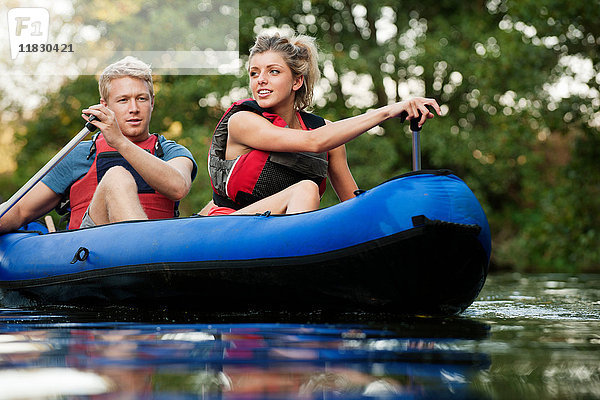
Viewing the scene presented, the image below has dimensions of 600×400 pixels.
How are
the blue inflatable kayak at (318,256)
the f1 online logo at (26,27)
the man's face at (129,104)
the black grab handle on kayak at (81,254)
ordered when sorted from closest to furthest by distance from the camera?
the blue inflatable kayak at (318,256), the black grab handle on kayak at (81,254), the man's face at (129,104), the f1 online logo at (26,27)

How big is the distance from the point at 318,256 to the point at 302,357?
108cm

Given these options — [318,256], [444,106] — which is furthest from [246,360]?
[444,106]

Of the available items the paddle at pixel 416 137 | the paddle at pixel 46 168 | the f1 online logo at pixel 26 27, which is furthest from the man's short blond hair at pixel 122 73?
the f1 online logo at pixel 26 27

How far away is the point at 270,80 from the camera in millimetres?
3676

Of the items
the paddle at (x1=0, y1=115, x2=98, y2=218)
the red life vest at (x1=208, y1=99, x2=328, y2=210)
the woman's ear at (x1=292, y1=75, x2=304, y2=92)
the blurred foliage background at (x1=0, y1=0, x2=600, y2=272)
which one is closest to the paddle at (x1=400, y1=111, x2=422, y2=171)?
the red life vest at (x1=208, y1=99, x2=328, y2=210)

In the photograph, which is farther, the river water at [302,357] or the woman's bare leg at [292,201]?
the woman's bare leg at [292,201]

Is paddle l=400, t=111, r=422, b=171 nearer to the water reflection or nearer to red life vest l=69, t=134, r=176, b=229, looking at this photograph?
the water reflection

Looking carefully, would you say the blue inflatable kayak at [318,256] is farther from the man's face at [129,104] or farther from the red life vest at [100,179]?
the man's face at [129,104]

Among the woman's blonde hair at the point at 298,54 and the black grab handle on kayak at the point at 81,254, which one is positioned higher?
the woman's blonde hair at the point at 298,54

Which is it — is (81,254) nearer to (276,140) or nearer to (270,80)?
(276,140)

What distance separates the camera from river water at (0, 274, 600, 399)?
5.32 ft

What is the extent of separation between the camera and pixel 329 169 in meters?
3.98

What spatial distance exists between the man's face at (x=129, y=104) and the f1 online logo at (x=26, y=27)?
10642mm

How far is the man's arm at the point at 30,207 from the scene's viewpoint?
4.31 m
